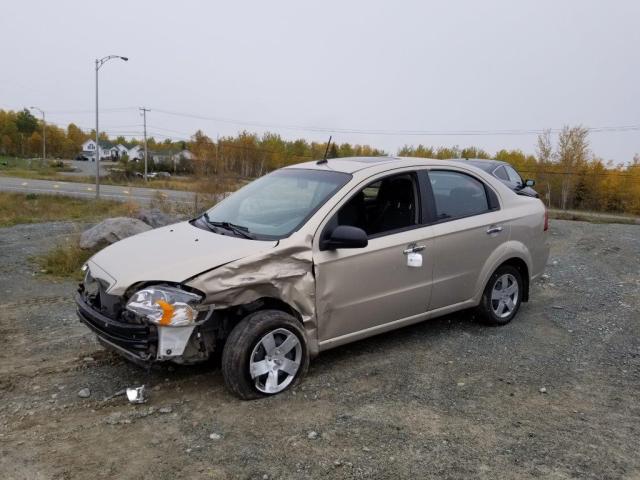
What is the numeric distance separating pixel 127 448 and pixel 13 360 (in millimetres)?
2020

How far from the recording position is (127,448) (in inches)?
122

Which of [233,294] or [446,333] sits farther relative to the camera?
[446,333]

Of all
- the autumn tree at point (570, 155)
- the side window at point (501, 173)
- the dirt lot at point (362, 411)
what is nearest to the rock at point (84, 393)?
the dirt lot at point (362, 411)

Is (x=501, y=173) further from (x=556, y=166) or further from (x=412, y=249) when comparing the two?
(x=556, y=166)

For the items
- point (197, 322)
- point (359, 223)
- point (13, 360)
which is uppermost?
point (359, 223)

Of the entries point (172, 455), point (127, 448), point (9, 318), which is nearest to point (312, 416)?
point (172, 455)

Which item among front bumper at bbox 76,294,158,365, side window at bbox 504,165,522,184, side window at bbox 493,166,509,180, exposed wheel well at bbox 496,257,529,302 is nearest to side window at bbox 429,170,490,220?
exposed wheel well at bbox 496,257,529,302

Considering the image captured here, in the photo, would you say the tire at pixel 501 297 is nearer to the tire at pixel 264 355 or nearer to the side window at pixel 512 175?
the tire at pixel 264 355

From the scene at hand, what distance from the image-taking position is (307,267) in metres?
3.89

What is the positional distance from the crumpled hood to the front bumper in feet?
0.78

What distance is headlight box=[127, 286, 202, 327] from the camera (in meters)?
3.41

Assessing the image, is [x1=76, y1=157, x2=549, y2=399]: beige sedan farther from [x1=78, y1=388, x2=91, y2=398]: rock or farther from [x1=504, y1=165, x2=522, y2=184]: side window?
[x1=504, y1=165, x2=522, y2=184]: side window

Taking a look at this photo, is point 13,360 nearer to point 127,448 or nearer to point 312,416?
point 127,448

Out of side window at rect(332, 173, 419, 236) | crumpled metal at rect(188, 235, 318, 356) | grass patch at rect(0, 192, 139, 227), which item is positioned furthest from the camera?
grass patch at rect(0, 192, 139, 227)
